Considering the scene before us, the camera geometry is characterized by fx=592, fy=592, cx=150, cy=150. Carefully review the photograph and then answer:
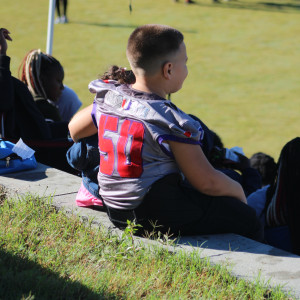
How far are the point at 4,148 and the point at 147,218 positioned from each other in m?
1.41

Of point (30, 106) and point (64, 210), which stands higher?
point (30, 106)

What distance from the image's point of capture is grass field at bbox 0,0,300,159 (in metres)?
11.2

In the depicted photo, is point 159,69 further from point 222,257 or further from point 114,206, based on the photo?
point 222,257

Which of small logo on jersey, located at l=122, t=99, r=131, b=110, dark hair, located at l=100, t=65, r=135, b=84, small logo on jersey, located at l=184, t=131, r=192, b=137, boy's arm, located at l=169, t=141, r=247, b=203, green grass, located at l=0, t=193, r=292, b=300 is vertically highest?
dark hair, located at l=100, t=65, r=135, b=84

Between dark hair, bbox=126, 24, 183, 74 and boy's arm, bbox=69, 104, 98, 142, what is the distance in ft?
1.54

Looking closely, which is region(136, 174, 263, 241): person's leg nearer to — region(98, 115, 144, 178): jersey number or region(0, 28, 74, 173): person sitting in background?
region(98, 115, 144, 178): jersey number

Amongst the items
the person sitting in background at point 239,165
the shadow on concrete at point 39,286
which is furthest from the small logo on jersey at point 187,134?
the person sitting in background at point 239,165

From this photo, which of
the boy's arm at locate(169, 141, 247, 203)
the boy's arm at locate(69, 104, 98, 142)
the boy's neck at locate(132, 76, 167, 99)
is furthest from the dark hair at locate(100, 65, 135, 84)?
the boy's arm at locate(169, 141, 247, 203)

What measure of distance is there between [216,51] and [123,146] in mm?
13643

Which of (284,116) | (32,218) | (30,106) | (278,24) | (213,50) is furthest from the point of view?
(278,24)

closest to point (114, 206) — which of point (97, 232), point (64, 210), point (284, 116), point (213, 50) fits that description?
point (97, 232)

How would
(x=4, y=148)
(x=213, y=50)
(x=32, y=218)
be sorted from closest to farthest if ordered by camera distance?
(x=32, y=218), (x=4, y=148), (x=213, y=50)

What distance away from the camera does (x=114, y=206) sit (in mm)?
3168

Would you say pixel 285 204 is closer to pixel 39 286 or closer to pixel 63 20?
pixel 39 286
